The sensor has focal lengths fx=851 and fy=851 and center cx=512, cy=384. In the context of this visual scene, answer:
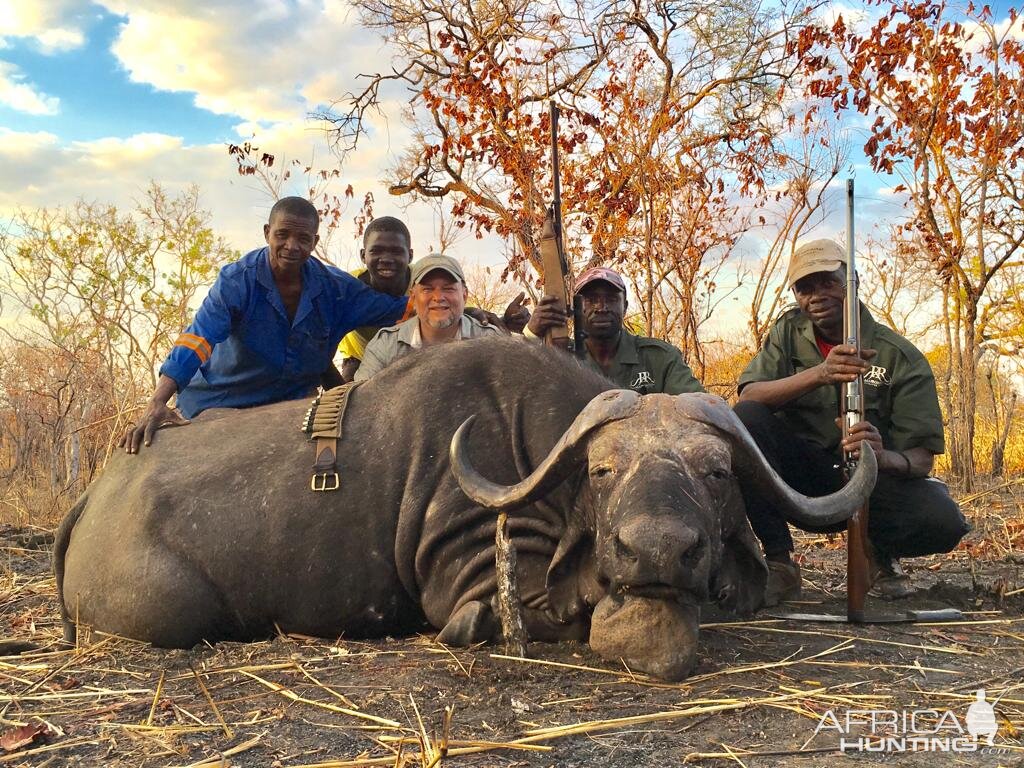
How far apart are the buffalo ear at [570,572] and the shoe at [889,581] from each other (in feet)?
6.99

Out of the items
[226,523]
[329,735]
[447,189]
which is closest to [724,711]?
[329,735]

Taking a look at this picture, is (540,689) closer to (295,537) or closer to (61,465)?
(295,537)

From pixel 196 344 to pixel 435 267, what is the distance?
1.64m

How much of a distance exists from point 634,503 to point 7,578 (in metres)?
4.92

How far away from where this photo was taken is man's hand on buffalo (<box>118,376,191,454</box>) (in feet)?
15.1

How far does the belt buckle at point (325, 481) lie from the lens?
13.5 feet

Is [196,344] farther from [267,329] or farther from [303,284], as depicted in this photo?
[303,284]

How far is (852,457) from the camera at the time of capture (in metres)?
4.28

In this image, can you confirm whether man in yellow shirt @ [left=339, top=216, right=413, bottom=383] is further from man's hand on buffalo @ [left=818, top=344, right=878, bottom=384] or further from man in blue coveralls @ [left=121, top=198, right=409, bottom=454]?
man's hand on buffalo @ [left=818, top=344, right=878, bottom=384]

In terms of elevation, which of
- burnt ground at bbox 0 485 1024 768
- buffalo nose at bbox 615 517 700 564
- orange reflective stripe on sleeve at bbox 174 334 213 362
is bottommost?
burnt ground at bbox 0 485 1024 768

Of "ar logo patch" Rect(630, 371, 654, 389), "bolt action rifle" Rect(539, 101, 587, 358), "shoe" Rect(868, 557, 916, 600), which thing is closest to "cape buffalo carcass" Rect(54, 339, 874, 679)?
"bolt action rifle" Rect(539, 101, 587, 358)

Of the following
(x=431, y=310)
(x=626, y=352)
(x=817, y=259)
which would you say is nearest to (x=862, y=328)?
(x=817, y=259)

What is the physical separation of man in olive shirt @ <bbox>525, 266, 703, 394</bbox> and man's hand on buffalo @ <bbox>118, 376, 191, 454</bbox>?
7.76 ft

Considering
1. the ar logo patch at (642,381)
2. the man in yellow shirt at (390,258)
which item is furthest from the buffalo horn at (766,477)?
the man in yellow shirt at (390,258)
